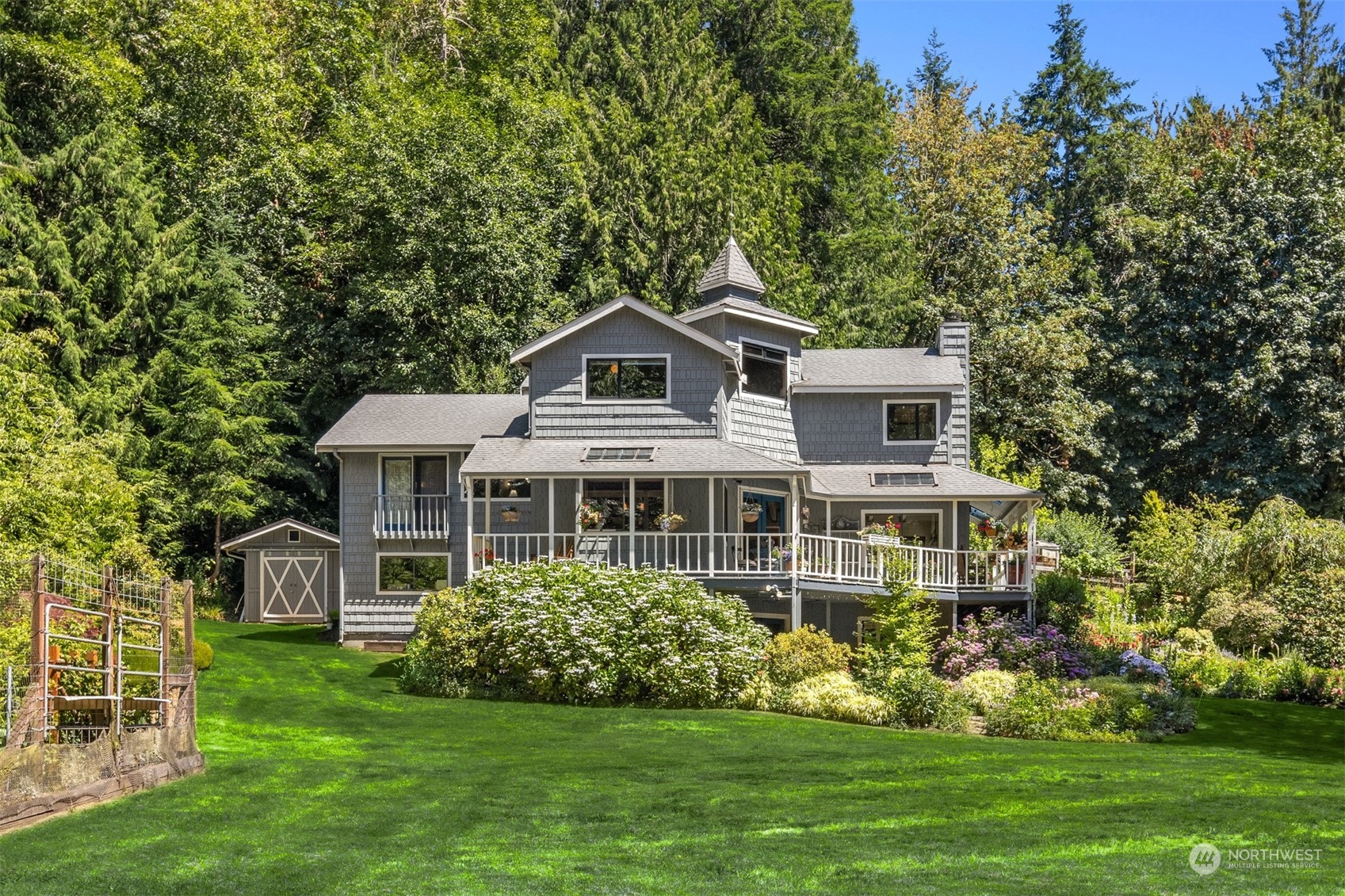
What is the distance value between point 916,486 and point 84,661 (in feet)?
58.7

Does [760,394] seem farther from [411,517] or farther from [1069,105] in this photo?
[1069,105]

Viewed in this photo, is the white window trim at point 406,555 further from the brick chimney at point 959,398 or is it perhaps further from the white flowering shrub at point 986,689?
the white flowering shrub at point 986,689

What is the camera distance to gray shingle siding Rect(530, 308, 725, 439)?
28.4 meters

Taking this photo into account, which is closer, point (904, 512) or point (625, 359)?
point (625, 359)

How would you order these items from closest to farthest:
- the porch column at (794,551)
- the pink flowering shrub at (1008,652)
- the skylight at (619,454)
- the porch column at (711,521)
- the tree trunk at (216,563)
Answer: the pink flowering shrub at (1008,652), the porch column at (711,521), the porch column at (794,551), the skylight at (619,454), the tree trunk at (216,563)

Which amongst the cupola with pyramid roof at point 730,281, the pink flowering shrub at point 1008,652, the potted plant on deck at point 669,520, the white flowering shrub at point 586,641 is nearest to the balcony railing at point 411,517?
the potted plant on deck at point 669,520

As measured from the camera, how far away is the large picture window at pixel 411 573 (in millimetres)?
29109

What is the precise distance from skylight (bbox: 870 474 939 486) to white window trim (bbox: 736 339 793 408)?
2.79 metres

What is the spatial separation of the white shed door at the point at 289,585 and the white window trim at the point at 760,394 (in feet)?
37.6

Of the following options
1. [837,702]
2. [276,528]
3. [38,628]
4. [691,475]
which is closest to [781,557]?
[691,475]

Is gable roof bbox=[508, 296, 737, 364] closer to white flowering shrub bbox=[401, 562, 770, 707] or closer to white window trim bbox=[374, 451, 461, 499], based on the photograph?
white window trim bbox=[374, 451, 461, 499]

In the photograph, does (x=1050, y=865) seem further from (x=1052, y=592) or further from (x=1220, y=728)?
(x=1052, y=592)

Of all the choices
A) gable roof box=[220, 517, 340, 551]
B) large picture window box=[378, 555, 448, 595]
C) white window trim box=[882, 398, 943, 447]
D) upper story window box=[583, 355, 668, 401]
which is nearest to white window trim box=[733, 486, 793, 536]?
upper story window box=[583, 355, 668, 401]

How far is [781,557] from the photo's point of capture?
2588 cm
